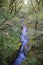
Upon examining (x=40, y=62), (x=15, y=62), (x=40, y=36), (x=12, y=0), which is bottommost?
(x=15, y=62)

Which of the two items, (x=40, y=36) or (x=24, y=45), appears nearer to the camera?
(x=40, y=36)

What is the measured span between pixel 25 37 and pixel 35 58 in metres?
8.35

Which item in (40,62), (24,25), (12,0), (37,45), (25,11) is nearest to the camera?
(40,62)

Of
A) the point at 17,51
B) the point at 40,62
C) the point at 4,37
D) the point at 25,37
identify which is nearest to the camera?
the point at 40,62

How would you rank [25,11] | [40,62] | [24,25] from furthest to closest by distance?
1. [25,11]
2. [24,25]
3. [40,62]

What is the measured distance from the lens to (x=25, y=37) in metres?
21.8

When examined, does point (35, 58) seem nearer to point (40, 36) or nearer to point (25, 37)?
point (40, 36)

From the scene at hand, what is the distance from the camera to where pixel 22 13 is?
1435 inches

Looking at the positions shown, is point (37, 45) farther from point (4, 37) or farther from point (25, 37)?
point (25, 37)

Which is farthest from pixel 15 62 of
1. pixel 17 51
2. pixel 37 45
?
pixel 37 45

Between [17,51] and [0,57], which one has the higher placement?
[0,57]

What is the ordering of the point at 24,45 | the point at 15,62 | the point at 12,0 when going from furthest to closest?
the point at 12,0 → the point at 24,45 → the point at 15,62

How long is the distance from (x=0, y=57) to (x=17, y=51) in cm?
480

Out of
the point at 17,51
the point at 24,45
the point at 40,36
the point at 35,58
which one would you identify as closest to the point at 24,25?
the point at 24,45
